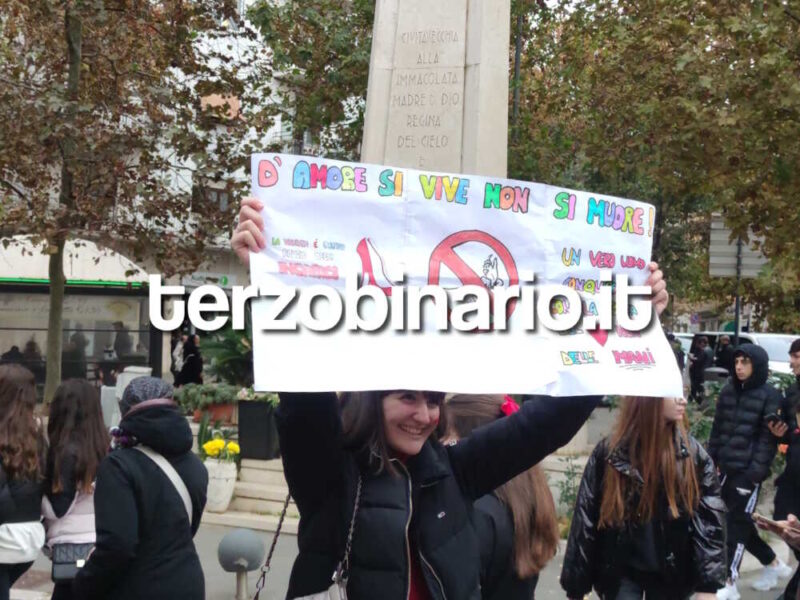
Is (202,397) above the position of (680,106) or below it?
below

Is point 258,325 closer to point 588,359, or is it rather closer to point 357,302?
point 357,302

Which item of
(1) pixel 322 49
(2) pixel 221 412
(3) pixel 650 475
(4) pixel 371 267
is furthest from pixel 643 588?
(1) pixel 322 49

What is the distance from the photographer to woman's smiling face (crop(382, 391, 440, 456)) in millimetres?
2943

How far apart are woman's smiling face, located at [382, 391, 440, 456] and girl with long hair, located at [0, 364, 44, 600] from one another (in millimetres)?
2625

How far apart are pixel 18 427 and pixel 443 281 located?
8.82 feet

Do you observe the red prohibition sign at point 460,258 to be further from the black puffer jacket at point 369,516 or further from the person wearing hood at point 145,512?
the person wearing hood at point 145,512

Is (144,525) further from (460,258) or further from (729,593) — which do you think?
(729,593)

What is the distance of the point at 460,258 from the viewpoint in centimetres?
314

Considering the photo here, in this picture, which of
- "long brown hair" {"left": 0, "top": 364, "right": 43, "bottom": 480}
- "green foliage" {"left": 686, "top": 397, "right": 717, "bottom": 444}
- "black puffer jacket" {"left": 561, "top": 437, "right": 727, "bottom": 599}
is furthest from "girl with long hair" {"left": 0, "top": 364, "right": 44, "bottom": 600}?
"green foliage" {"left": 686, "top": 397, "right": 717, "bottom": 444}

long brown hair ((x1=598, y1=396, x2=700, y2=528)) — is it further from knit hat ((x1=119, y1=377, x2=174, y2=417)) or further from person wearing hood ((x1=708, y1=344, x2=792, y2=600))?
person wearing hood ((x1=708, y1=344, x2=792, y2=600))

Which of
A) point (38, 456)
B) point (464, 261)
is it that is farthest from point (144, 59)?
point (464, 261)

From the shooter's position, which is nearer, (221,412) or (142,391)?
(142,391)

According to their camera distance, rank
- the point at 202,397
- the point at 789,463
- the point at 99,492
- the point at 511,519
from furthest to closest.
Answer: the point at 202,397
the point at 789,463
the point at 99,492
the point at 511,519

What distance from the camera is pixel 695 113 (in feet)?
46.5
